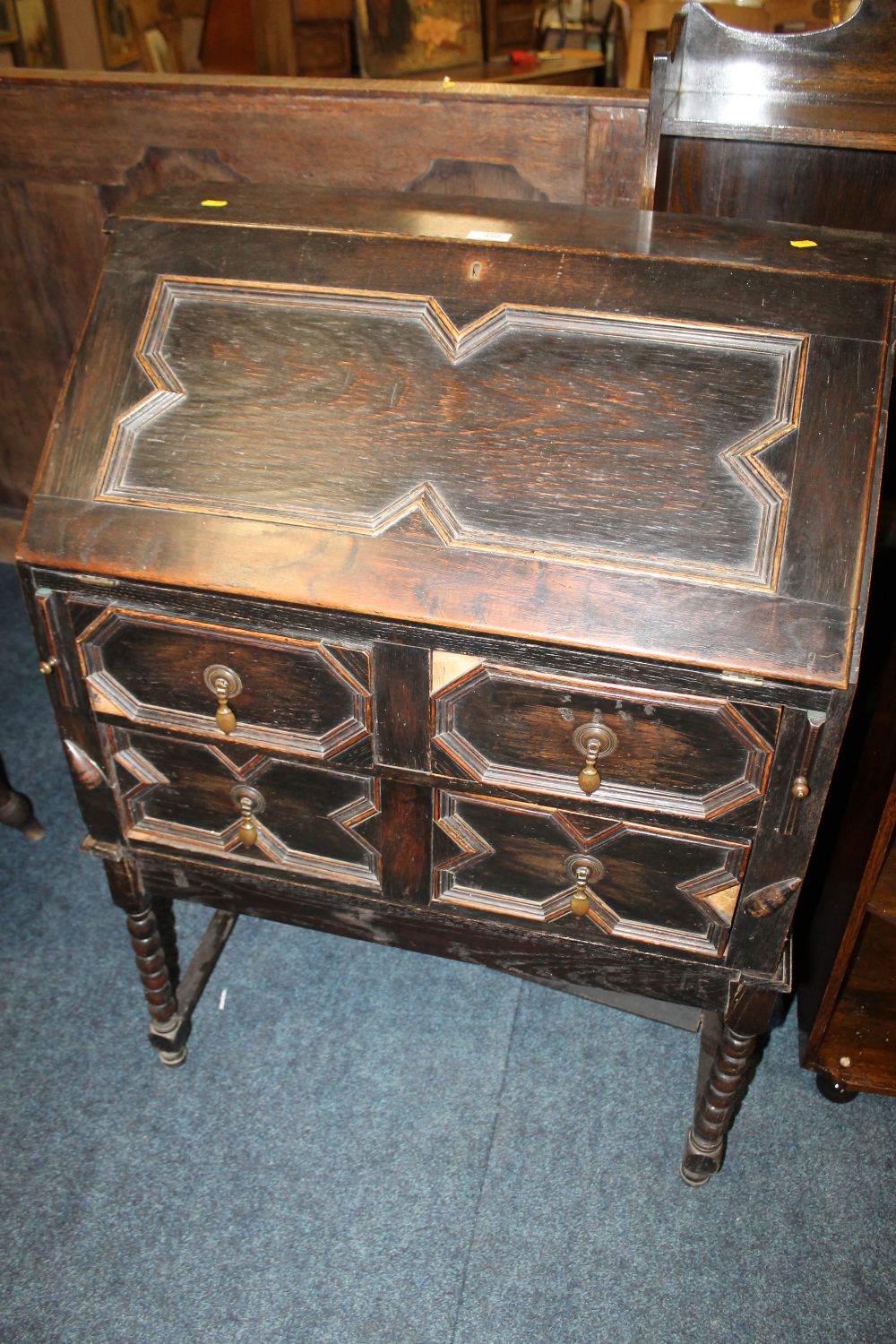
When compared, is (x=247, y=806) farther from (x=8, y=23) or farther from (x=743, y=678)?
(x=8, y=23)

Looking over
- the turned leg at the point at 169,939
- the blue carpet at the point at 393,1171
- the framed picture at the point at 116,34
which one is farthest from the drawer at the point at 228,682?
the framed picture at the point at 116,34

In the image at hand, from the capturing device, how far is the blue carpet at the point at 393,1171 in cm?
152

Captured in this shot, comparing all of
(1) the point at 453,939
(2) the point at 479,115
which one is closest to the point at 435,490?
(1) the point at 453,939

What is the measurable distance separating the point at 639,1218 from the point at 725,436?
134 cm

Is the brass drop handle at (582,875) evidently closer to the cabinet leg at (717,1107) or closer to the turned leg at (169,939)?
the cabinet leg at (717,1107)

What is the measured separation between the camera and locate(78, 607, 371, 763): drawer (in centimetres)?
124

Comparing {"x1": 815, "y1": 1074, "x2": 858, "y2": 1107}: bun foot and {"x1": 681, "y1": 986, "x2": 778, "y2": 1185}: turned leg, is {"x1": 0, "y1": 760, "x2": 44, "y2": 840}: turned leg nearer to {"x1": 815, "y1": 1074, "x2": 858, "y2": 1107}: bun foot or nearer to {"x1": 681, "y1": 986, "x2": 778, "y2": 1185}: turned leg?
{"x1": 681, "y1": 986, "x2": 778, "y2": 1185}: turned leg

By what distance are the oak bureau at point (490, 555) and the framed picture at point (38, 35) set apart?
106 inches

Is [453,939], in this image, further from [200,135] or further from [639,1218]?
[200,135]

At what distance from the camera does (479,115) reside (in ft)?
6.39

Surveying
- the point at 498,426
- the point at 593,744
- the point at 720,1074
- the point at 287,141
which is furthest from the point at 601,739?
the point at 287,141

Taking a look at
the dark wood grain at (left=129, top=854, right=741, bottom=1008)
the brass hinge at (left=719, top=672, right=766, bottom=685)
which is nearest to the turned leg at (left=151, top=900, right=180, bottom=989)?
the dark wood grain at (left=129, top=854, right=741, bottom=1008)

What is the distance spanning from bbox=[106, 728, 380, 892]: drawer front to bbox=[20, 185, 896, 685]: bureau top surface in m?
Result: 0.32

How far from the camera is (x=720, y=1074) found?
4.90 ft
